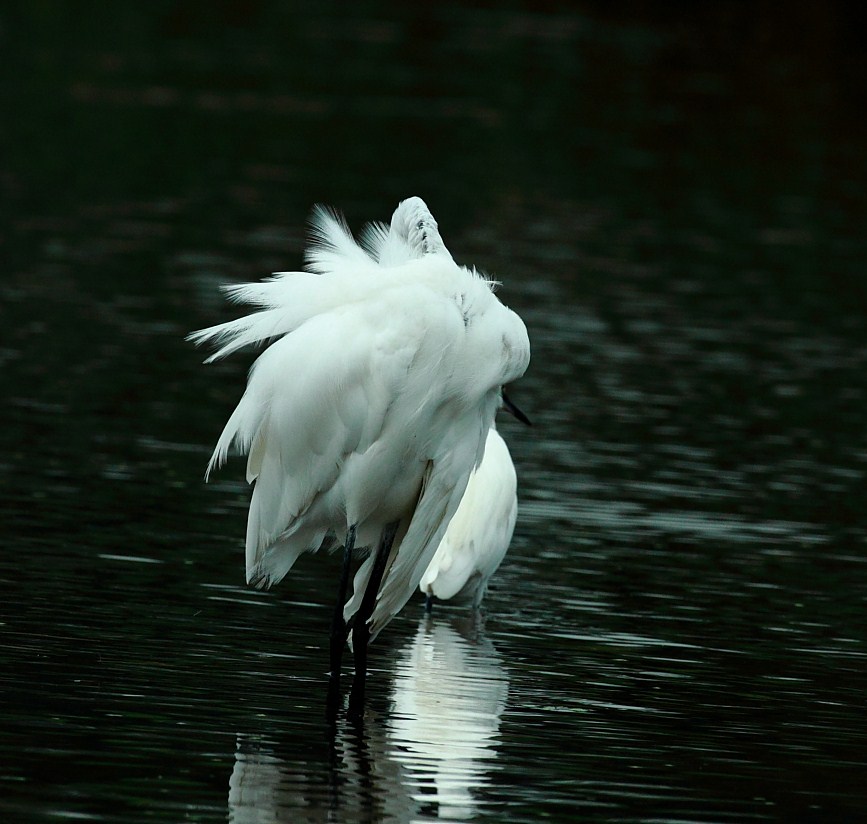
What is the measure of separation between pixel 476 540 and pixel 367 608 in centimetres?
180

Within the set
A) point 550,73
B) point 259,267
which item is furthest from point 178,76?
point 259,267

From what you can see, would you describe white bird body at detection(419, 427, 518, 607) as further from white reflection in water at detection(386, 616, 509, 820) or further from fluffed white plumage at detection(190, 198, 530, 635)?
fluffed white plumage at detection(190, 198, 530, 635)

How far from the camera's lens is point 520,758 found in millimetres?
7402

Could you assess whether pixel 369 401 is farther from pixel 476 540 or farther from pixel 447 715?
pixel 476 540

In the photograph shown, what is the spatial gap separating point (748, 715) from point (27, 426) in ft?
20.5

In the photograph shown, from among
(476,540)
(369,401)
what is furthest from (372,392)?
(476,540)

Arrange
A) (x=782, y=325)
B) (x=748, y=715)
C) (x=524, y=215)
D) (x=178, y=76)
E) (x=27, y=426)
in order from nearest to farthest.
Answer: (x=748, y=715)
(x=27, y=426)
(x=782, y=325)
(x=524, y=215)
(x=178, y=76)

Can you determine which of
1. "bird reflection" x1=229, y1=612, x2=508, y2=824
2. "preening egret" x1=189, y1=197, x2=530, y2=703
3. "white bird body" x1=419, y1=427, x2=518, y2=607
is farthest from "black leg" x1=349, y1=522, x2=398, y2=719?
"white bird body" x1=419, y1=427, x2=518, y2=607

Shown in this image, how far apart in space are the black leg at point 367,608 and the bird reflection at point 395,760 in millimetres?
180

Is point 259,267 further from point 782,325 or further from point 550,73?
point 550,73

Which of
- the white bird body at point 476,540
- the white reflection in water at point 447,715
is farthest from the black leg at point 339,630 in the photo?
the white bird body at point 476,540

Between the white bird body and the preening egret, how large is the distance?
1.36 meters

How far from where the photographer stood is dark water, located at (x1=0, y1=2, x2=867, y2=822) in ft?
23.8

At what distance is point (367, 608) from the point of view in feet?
27.2
